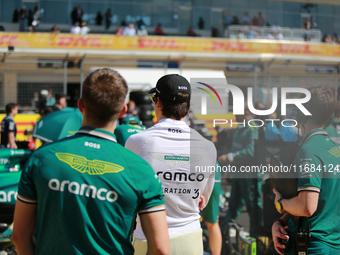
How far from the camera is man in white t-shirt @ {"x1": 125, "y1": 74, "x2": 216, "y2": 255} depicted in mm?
2012

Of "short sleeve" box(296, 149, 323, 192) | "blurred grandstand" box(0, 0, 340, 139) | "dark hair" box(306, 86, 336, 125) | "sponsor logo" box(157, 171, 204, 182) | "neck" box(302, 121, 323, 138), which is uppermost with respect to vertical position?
"blurred grandstand" box(0, 0, 340, 139)

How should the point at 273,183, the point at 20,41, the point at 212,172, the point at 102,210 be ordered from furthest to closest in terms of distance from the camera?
the point at 20,41, the point at 273,183, the point at 212,172, the point at 102,210

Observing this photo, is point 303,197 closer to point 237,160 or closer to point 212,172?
point 212,172

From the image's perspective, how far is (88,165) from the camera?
1.45 meters

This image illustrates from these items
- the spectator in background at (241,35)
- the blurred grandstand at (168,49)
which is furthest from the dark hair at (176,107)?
the spectator in background at (241,35)

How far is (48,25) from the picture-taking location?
21.1 metres

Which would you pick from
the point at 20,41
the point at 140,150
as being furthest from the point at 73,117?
the point at 20,41

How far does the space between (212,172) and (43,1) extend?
21.9 meters

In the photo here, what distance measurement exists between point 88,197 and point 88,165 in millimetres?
134

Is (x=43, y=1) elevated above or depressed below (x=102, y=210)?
above

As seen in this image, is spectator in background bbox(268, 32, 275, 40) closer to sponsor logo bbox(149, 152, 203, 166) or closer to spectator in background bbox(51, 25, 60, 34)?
spectator in background bbox(51, 25, 60, 34)

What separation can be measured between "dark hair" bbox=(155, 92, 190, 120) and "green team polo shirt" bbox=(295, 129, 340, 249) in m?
0.76

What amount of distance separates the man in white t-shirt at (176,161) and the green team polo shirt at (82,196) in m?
0.55

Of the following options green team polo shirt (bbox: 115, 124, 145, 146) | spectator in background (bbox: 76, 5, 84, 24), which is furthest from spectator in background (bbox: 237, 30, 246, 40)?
green team polo shirt (bbox: 115, 124, 145, 146)
